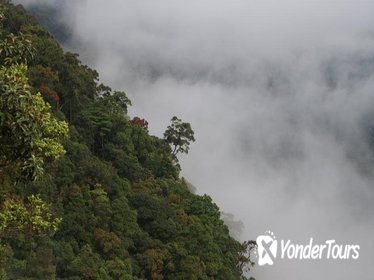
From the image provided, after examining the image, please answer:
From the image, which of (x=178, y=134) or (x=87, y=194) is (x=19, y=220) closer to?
(x=87, y=194)

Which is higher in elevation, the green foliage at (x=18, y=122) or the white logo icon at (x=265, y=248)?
the white logo icon at (x=265, y=248)

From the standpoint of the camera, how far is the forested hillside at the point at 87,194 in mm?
9086

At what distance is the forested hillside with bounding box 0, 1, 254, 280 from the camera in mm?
9086

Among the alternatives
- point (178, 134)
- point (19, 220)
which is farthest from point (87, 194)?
point (178, 134)

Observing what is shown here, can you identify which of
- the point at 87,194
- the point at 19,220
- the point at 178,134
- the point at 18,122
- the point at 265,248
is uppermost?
the point at 178,134

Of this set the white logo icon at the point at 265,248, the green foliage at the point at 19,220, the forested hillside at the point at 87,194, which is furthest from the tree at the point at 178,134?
the green foliage at the point at 19,220

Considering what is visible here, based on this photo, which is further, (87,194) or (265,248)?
(265,248)

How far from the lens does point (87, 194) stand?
26188 millimetres

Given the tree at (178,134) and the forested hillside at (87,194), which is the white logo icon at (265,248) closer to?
the tree at (178,134)

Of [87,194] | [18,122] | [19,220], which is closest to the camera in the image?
[18,122]

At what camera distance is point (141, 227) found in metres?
29.0

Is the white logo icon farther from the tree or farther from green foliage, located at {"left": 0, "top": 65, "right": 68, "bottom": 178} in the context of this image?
green foliage, located at {"left": 0, "top": 65, "right": 68, "bottom": 178}

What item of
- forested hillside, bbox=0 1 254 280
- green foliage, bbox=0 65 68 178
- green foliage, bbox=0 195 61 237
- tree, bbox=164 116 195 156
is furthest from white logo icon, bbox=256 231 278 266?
green foliage, bbox=0 65 68 178

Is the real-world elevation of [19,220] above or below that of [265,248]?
below
